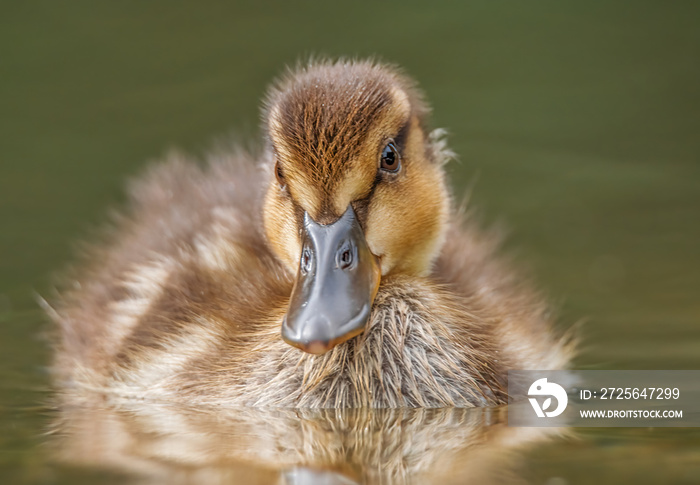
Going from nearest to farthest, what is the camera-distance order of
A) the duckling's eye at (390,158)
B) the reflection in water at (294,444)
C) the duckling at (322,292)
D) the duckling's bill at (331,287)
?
1. the reflection in water at (294,444)
2. the duckling's bill at (331,287)
3. the duckling at (322,292)
4. the duckling's eye at (390,158)

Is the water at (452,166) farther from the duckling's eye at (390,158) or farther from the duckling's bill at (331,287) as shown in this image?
the duckling's eye at (390,158)

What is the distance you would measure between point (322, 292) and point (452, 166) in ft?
8.17

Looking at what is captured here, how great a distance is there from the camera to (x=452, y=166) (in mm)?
5691

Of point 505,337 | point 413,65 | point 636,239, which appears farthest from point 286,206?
point 413,65

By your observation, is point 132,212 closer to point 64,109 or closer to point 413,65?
point 64,109

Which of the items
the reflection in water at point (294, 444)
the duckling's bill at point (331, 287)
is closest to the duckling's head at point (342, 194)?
the duckling's bill at point (331, 287)

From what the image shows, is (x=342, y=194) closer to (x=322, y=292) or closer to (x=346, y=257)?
(x=346, y=257)

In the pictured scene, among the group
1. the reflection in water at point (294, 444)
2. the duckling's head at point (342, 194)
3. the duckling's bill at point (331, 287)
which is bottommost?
the reflection in water at point (294, 444)

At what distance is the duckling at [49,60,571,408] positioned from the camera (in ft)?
11.3

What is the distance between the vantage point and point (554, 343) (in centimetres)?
435

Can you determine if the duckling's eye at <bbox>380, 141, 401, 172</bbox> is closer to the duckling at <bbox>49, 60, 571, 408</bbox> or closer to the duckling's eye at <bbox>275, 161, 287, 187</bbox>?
the duckling at <bbox>49, 60, 571, 408</bbox>

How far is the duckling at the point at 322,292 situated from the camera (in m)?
3.46

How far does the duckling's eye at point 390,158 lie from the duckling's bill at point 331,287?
21cm

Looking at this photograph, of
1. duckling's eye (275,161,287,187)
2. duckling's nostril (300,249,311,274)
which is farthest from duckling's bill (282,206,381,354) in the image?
duckling's eye (275,161,287,187)
